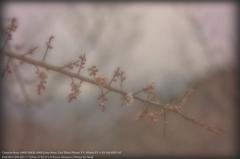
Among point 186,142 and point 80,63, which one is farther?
point 186,142

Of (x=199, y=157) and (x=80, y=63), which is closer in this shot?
(x=80, y=63)

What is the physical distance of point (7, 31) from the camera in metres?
2.20

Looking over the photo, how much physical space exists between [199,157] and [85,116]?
311 centimetres

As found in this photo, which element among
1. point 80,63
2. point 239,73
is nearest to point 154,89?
point 80,63

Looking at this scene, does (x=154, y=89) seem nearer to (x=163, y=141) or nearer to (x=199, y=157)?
(x=199, y=157)

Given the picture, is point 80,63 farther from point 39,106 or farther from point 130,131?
point 130,131

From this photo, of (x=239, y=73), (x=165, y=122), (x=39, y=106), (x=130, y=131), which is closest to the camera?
(x=165, y=122)

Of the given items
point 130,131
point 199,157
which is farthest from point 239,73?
point 130,131

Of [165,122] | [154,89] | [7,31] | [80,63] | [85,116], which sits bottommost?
[165,122]

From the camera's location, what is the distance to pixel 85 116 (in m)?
10.4

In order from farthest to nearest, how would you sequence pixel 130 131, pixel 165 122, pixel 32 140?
pixel 130 131
pixel 32 140
pixel 165 122

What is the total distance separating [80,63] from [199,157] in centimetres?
980

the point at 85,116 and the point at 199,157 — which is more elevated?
the point at 85,116

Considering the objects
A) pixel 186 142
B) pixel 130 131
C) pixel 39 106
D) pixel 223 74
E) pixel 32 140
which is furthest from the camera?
pixel 130 131
